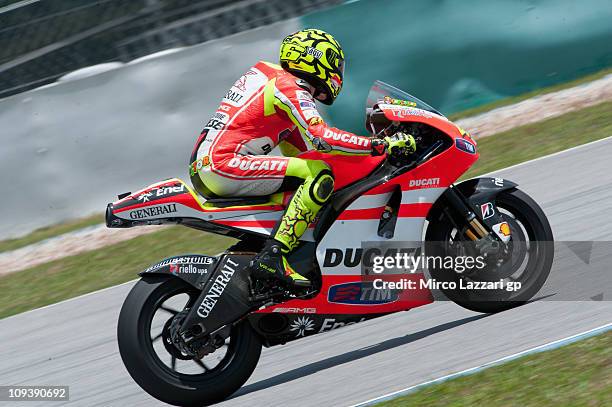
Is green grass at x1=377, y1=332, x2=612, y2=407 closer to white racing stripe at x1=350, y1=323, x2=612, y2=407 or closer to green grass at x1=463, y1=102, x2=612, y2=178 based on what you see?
white racing stripe at x1=350, y1=323, x2=612, y2=407

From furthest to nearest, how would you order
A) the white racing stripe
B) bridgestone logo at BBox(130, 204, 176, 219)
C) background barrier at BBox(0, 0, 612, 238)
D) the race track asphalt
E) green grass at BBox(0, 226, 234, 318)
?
background barrier at BBox(0, 0, 612, 238) → green grass at BBox(0, 226, 234, 318) → bridgestone logo at BBox(130, 204, 176, 219) → the race track asphalt → the white racing stripe

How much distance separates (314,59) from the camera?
17.5ft

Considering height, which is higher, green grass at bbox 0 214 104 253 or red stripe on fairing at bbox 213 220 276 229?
red stripe on fairing at bbox 213 220 276 229

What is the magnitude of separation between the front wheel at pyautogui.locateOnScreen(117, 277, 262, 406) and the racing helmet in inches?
53.9

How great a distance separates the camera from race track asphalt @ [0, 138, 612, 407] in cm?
510

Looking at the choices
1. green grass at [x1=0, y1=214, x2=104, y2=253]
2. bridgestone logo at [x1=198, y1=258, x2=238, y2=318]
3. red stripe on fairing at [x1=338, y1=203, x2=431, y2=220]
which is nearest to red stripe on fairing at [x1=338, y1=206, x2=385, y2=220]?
red stripe on fairing at [x1=338, y1=203, x2=431, y2=220]

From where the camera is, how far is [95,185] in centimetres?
1028

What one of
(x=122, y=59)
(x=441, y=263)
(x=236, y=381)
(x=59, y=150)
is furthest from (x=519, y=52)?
(x=236, y=381)

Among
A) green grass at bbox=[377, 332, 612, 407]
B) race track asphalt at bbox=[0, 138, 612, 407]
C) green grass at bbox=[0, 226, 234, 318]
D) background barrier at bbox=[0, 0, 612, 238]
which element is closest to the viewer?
green grass at bbox=[377, 332, 612, 407]

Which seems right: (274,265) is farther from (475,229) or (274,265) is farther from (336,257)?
(475,229)

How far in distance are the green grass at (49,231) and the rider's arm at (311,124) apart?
18.1 ft

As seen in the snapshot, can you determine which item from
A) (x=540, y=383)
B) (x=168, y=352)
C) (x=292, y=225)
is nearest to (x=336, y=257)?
(x=292, y=225)

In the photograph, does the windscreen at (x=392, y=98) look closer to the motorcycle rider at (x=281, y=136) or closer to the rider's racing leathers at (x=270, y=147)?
the motorcycle rider at (x=281, y=136)

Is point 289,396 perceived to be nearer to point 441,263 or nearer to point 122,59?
point 441,263
